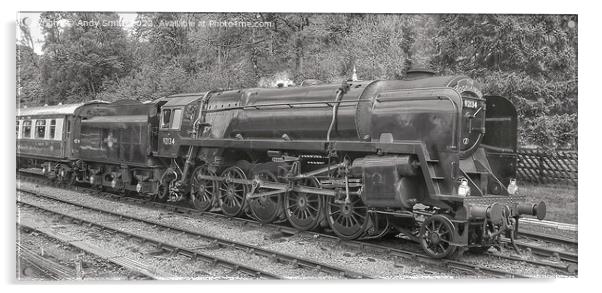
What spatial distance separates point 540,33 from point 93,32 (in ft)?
21.9

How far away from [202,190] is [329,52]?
422 centimetres

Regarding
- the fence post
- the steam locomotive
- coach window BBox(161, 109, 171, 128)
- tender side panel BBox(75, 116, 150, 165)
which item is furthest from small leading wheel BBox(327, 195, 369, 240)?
tender side panel BBox(75, 116, 150, 165)

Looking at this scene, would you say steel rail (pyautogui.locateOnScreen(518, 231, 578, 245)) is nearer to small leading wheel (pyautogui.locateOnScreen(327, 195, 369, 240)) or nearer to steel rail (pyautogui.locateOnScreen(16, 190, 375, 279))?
small leading wheel (pyautogui.locateOnScreen(327, 195, 369, 240))

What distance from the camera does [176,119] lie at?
1265 centimetres

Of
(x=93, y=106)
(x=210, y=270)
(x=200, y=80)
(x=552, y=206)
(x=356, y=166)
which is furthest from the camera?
(x=93, y=106)

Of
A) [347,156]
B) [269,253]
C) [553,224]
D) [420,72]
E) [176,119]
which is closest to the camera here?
[269,253]

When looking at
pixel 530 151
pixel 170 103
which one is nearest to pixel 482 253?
pixel 530 151

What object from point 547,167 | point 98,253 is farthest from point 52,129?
point 547,167

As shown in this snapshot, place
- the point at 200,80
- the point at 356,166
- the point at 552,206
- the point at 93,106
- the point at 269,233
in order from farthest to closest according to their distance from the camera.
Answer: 1. the point at 93,106
2. the point at 200,80
3. the point at 269,233
4. the point at 552,206
5. the point at 356,166

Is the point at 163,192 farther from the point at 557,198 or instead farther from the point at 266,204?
the point at 557,198

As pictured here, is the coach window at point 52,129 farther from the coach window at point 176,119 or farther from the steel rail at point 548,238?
the steel rail at point 548,238

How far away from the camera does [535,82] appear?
915 cm

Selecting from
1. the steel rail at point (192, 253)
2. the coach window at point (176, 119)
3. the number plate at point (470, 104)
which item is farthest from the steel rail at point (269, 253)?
the number plate at point (470, 104)

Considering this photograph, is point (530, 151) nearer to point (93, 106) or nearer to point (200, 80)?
point (200, 80)
